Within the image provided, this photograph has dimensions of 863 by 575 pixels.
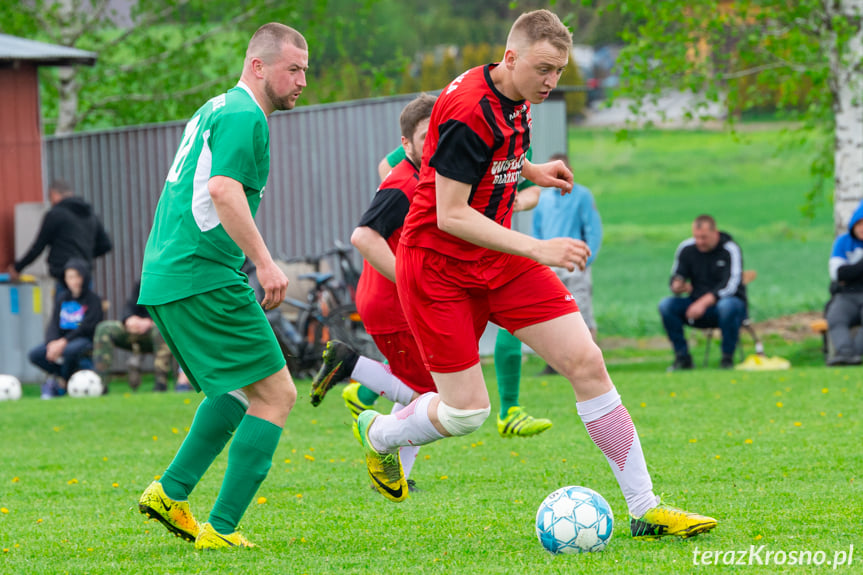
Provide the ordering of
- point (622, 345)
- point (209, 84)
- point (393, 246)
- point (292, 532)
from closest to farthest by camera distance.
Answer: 1. point (292, 532)
2. point (393, 246)
3. point (622, 345)
4. point (209, 84)

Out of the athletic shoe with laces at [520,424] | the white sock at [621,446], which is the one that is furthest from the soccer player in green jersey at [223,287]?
the athletic shoe with laces at [520,424]

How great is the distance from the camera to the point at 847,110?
545 inches

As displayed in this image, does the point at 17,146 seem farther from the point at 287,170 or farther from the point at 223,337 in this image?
the point at 223,337

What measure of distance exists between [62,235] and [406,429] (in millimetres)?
9766

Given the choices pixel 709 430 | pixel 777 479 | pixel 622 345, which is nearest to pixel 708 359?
pixel 622 345

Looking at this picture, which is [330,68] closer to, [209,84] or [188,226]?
[209,84]

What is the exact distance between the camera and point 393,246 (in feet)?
19.8

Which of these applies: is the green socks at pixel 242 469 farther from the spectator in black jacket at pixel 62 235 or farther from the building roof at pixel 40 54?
the building roof at pixel 40 54

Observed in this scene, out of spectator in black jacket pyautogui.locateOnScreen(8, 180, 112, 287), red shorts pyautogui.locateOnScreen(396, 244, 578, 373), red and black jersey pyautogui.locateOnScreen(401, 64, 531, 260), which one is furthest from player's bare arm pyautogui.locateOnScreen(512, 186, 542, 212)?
spectator in black jacket pyautogui.locateOnScreen(8, 180, 112, 287)

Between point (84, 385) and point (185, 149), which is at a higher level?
point (185, 149)

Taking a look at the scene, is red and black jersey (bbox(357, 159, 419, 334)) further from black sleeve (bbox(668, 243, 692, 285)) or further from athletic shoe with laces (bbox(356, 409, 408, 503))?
black sleeve (bbox(668, 243, 692, 285))

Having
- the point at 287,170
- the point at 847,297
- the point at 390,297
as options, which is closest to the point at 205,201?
the point at 390,297

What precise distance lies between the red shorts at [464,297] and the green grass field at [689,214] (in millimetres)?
13911

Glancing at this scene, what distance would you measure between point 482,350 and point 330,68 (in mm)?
9661
